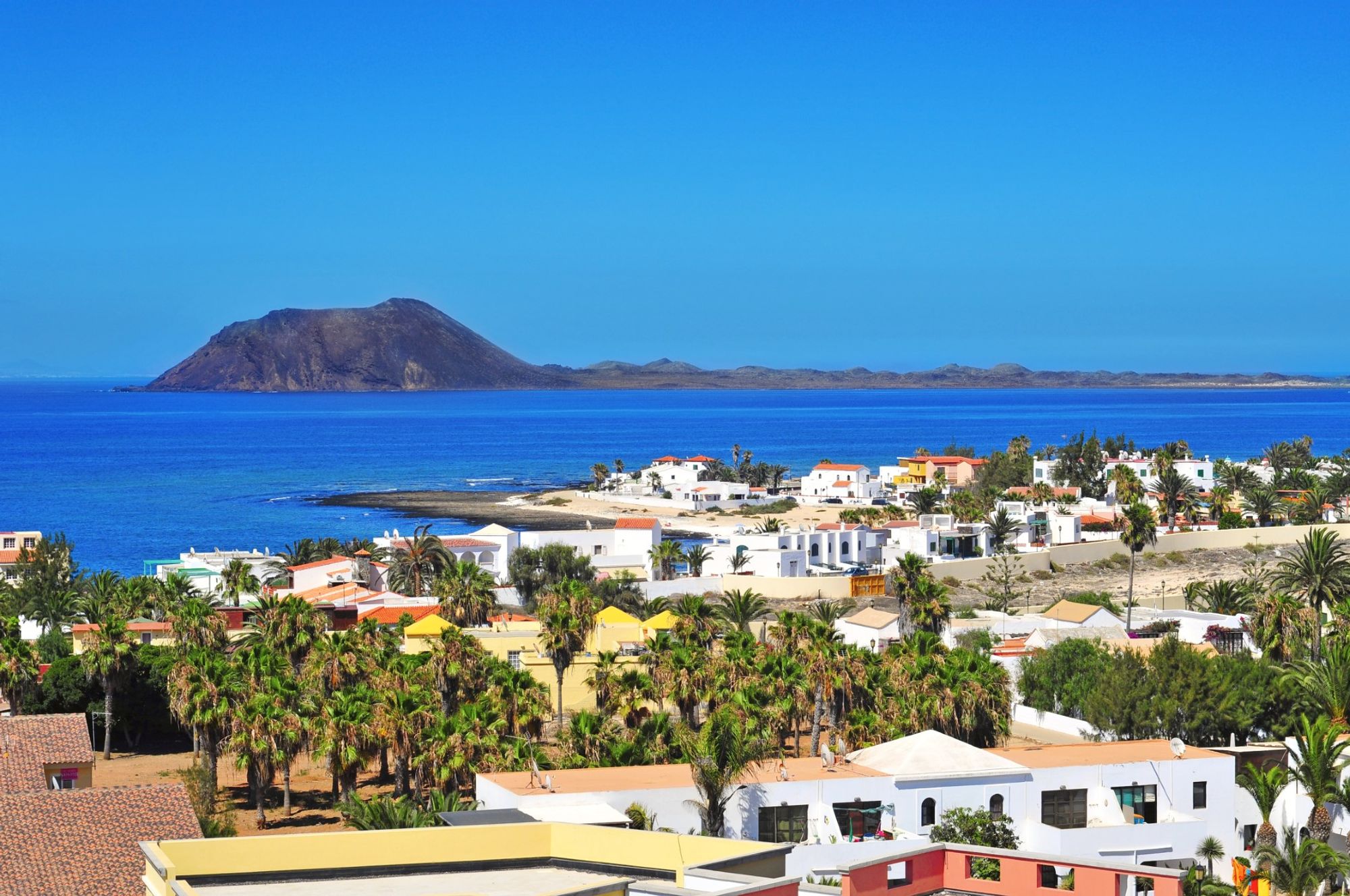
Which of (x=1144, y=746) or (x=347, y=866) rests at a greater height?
(x=347, y=866)

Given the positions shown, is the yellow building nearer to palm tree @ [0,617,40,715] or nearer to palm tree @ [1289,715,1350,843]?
palm tree @ [1289,715,1350,843]

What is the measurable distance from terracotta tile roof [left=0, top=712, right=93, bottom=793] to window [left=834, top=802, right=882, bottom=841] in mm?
14429

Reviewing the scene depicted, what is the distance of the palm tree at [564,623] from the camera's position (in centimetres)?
4038

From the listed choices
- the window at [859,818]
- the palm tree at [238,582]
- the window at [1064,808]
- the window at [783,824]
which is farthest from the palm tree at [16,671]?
the window at [1064,808]

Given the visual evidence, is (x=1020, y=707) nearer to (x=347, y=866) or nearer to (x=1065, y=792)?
(x=1065, y=792)

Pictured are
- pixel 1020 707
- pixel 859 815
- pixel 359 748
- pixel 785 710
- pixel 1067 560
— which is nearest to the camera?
pixel 859 815

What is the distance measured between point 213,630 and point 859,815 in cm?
2143

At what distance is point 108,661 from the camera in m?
41.6

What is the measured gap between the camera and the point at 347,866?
680 inches

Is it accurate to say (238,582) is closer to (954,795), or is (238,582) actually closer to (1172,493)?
(954,795)

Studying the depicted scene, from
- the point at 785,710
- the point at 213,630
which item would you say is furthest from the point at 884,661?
the point at 213,630

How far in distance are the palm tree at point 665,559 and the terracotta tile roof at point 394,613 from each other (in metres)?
16.8

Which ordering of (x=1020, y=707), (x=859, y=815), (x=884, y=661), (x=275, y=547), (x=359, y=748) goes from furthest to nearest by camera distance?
1. (x=275, y=547)
2. (x=1020, y=707)
3. (x=884, y=661)
4. (x=359, y=748)
5. (x=859, y=815)

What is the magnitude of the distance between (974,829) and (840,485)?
92709mm
